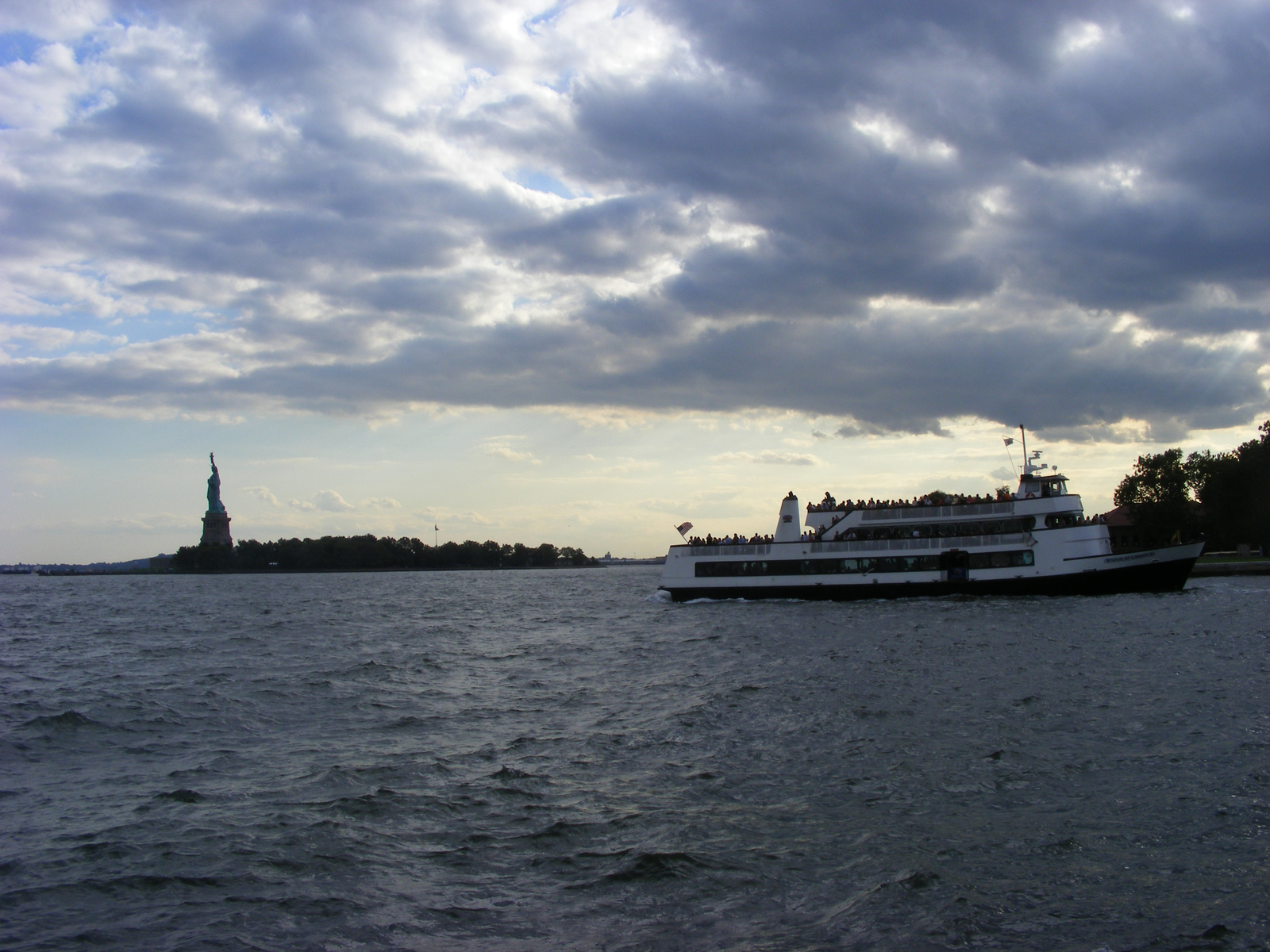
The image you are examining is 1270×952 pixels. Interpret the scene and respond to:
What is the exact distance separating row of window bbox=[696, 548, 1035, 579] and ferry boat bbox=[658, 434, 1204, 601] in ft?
Answer: 0.19

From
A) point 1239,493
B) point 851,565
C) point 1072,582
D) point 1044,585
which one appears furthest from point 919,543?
point 1239,493

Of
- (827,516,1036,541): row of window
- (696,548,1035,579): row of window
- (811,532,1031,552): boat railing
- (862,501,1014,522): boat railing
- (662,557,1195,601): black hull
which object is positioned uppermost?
(862,501,1014,522): boat railing

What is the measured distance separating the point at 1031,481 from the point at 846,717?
145 feet

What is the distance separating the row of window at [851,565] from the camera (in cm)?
5666

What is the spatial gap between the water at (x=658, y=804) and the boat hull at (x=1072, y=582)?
24.4 metres

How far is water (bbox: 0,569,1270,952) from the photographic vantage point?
957cm

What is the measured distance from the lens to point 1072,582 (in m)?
55.2

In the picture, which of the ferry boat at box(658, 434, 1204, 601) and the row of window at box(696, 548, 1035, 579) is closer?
the ferry boat at box(658, 434, 1204, 601)

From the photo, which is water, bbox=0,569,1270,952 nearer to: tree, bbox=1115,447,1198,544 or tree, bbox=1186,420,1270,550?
tree, bbox=1186,420,1270,550

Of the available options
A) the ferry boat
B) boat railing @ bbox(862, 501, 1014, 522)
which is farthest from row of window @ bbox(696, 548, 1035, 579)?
boat railing @ bbox(862, 501, 1014, 522)

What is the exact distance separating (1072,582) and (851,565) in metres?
13.9

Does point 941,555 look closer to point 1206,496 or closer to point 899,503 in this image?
point 899,503

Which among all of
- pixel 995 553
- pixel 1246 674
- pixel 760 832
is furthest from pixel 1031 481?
pixel 760 832

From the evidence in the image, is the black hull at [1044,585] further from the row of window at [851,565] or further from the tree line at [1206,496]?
the tree line at [1206,496]
